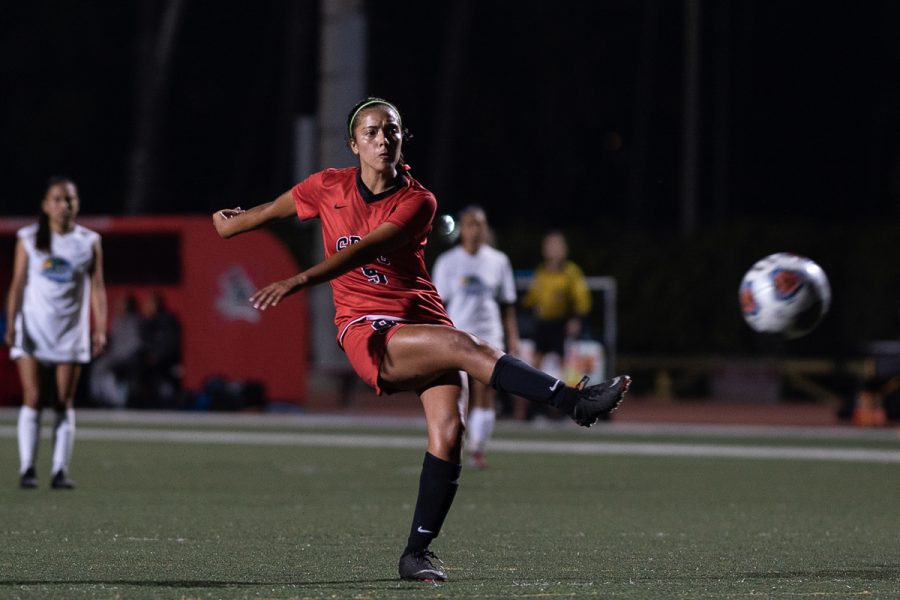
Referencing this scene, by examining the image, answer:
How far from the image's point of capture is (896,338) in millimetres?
29016

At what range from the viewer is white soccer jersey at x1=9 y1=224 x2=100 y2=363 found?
40.0 feet

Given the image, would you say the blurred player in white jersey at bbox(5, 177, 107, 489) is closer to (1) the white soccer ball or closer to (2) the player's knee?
(1) the white soccer ball

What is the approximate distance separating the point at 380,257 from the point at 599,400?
118cm

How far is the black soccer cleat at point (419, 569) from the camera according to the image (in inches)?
293

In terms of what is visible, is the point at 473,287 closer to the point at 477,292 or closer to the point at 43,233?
the point at 477,292

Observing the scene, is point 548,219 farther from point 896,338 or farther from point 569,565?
point 569,565

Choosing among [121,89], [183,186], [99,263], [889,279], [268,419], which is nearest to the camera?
[99,263]

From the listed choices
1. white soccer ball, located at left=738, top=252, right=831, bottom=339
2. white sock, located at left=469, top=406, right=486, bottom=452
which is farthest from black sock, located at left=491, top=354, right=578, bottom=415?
white sock, located at left=469, top=406, right=486, bottom=452

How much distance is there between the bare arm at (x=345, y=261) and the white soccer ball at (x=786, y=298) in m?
2.61

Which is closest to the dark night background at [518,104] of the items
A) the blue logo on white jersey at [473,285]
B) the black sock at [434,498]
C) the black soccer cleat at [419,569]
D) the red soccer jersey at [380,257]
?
the blue logo on white jersey at [473,285]

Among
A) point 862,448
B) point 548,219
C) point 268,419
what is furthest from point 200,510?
point 548,219

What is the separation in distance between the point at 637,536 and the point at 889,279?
20277 mm

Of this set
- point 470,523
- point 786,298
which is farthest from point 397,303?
point 470,523

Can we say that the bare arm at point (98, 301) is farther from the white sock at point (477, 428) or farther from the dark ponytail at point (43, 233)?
the white sock at point (477, 428)
